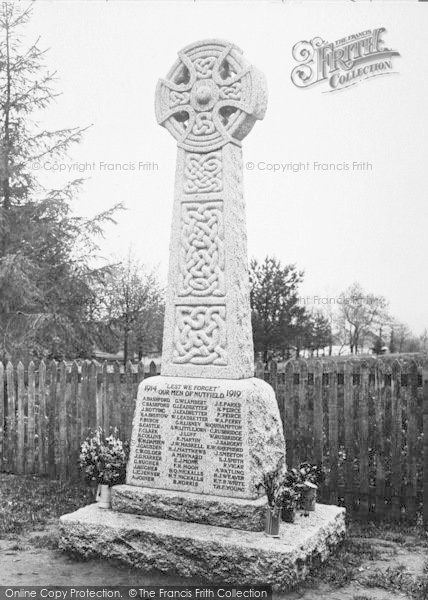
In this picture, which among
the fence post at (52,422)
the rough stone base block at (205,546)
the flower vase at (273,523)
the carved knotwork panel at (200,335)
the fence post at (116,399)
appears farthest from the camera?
the fence post at (52,422)

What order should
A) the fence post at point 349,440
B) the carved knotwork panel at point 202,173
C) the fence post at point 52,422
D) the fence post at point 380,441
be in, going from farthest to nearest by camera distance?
1. the fence post at point 52,422
2. the fence post at point 349,440
3. the fence post at point 380,441
4. the carved knotwork panel at point 202,173

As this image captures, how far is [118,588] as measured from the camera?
16.3ft

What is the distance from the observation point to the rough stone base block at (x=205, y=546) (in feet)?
16.1

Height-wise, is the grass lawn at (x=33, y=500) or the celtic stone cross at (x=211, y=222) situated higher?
the celtic stone cross at (x=211, y=222)

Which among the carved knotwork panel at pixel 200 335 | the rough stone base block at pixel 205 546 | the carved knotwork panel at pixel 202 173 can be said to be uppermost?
the carved knotwork panel at pixel 202 173

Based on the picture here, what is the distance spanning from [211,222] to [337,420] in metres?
2.91

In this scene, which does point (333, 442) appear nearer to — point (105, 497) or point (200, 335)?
point (200, 335)

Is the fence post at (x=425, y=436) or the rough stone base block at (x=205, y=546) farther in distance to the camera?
the fence post at (x=425, y=436)

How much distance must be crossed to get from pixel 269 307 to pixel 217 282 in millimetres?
12918

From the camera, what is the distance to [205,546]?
5105mm

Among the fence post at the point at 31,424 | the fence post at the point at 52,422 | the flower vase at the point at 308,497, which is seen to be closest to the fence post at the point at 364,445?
the flower vase at the point at 308,497

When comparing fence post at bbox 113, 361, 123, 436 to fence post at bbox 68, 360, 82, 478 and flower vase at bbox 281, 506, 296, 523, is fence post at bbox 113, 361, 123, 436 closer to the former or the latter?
fence post at bbox 68, 360, 82, 478

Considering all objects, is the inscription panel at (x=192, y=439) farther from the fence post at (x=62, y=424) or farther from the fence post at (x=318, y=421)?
the fence post at (x=62, y=424)

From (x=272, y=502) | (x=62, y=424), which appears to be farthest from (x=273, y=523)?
(x=62, y=424)
